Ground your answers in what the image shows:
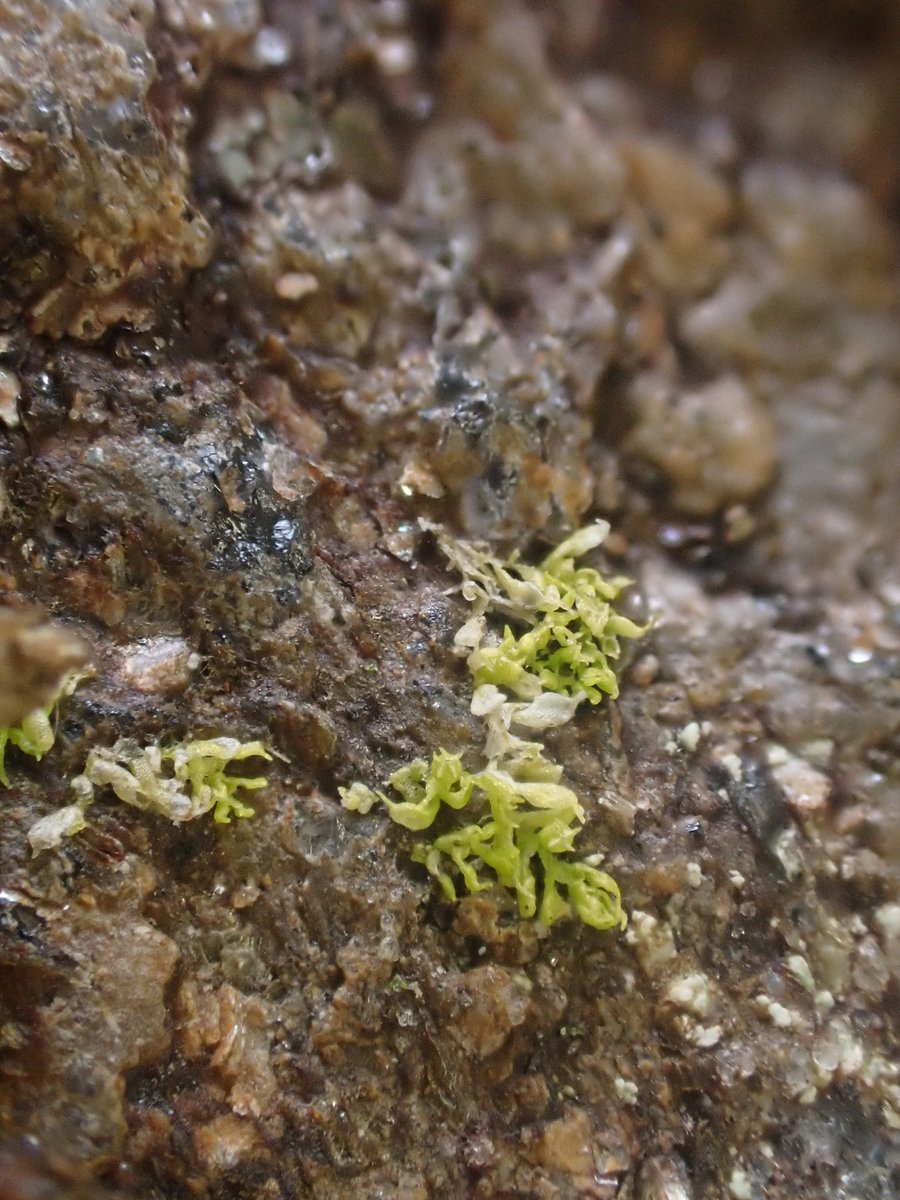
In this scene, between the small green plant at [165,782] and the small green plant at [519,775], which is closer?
the small green plant at [165,782]

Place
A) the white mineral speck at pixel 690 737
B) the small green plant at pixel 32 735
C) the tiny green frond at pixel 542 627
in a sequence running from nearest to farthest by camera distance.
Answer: the small green plant at pixel 32 735, the tiny green frond at pixel 542 627, the white mineral speck at pixel 690 737

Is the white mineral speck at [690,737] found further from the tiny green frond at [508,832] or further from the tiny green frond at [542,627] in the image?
the tiny green frond at [508,832]

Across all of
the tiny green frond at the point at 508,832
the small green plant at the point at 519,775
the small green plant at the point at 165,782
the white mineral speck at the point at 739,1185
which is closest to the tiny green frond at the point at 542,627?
the small green plant at the point at 519,775

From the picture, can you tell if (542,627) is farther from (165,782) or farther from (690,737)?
(165,782)

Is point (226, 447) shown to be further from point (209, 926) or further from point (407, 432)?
point (209, 926)

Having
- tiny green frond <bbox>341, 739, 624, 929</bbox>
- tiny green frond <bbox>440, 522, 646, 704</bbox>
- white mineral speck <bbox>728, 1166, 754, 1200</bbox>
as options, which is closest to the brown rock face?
tiny green frond <bbox>440, 522, 646, 704</bbox>

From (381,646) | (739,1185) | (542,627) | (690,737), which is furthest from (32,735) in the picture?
(739,1185)

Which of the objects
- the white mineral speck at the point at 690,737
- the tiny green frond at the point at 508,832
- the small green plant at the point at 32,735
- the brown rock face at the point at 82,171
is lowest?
the small green plant at the point at 32,735
